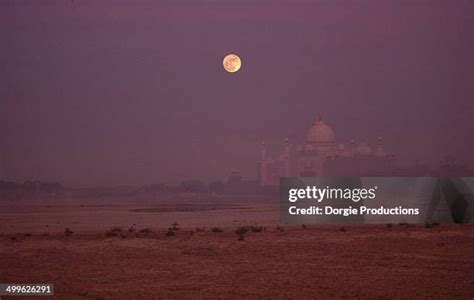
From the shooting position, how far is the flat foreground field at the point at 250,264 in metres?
19.9

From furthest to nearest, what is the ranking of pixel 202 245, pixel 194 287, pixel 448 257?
pixel 202 245
pixel 448 257
pixel 194 287

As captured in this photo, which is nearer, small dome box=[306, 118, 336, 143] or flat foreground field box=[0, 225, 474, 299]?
flat foreground field box=[0, 225, 474, 299]

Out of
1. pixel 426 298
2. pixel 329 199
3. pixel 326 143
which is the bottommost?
pixel 426 298

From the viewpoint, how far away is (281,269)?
2247cm

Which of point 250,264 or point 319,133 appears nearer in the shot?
point 250,264

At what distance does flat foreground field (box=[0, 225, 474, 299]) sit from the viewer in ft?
65.4

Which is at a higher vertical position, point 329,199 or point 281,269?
point 329,199

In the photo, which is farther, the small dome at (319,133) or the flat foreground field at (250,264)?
the small dome at (319,133)

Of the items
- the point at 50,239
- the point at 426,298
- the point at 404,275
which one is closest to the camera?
the point at 426,298

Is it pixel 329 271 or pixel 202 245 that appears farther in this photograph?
pixel 202 245

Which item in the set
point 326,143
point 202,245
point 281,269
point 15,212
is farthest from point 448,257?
point 15,212

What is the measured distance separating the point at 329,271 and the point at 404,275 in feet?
7.22

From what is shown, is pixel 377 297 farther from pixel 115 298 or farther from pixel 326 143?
pixel 326 143

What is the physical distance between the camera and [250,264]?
2314cm
